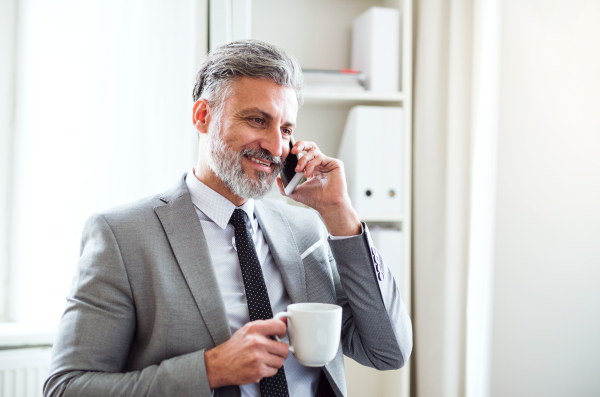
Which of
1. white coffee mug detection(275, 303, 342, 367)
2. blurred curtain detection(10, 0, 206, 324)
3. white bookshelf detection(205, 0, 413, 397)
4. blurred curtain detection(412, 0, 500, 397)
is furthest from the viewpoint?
white bookshelf detection(205, 0, 413, 397)

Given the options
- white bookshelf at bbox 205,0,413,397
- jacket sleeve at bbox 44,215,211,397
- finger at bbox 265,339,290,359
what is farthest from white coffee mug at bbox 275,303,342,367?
white bookshelf at bbox 205,0,413,397

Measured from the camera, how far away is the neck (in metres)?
1.22

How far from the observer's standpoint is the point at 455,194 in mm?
1737

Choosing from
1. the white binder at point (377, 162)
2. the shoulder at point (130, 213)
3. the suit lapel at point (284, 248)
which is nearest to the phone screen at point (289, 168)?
the suit lapel at point (284, 248)

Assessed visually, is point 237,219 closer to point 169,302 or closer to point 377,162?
point 169,302

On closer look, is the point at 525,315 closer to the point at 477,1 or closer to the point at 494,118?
the point at 494,118

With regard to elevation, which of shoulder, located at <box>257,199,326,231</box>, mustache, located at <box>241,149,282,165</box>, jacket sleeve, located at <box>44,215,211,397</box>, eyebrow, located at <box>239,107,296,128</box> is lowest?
jacket sleeve, located at <box>44,215,211,397</box>

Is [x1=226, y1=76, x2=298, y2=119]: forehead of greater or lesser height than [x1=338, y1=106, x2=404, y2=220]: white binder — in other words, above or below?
above

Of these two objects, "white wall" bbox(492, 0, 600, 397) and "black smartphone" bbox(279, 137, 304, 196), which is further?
"white wall" bbox(492, 0, 600, 397)

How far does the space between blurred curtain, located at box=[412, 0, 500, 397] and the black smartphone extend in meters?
0.75

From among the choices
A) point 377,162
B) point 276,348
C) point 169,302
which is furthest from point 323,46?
point 276,348

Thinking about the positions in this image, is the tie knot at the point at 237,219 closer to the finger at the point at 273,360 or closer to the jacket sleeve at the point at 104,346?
the jacket sleeve at the point at 104,346

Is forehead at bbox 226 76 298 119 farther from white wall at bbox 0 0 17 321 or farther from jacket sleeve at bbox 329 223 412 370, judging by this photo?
white wall at bbox 0 0 17 321

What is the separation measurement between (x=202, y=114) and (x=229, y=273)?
0.43m
